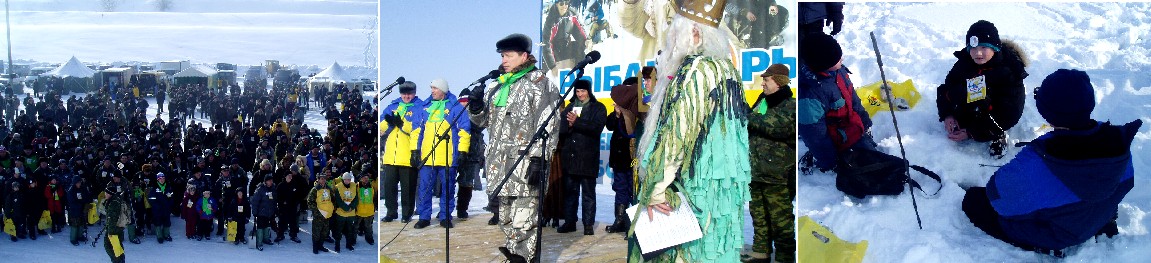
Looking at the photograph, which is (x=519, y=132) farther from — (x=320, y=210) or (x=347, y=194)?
(x=320, y=210)

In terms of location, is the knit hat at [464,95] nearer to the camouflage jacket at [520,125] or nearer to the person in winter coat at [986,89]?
the camouflage jacket at [520,125]

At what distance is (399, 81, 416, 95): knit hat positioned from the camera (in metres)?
4.52

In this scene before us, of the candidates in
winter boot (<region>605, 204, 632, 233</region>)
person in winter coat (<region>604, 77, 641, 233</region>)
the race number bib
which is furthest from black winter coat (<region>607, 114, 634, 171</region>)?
the race number bib

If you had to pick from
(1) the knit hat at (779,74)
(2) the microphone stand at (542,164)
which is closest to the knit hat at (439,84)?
(2) the microphone stand at (542,164)

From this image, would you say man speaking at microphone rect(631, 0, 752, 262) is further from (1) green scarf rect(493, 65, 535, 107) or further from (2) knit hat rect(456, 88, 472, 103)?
(2) knit hat rect(456, 88, 472, 103)

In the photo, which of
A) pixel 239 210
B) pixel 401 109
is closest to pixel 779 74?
pixel 401 109

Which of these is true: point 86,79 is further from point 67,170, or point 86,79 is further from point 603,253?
point 603,253

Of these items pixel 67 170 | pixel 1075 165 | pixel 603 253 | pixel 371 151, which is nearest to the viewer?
pixel 1075 165

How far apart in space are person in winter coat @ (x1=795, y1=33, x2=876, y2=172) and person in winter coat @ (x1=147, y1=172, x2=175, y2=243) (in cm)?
412

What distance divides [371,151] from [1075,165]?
12.4 feet

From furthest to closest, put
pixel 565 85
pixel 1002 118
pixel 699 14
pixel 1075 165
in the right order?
pixel 565 85 → pixel 1002 118 → pixel 1075 165 → pixel 699 14

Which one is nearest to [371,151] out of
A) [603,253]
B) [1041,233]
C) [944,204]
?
[603,253]

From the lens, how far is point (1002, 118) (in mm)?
3992

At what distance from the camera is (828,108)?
4156 mm
